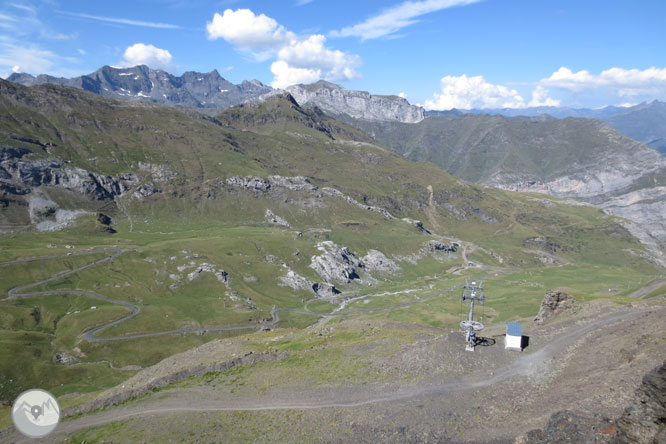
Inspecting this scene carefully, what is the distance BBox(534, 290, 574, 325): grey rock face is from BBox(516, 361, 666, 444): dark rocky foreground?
53385 mm

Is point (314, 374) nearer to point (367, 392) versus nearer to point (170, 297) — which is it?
point (367, 392)

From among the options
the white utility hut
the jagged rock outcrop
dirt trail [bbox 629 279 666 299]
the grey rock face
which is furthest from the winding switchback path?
the jagged rock outcrop

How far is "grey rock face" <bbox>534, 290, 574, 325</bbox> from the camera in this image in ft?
257

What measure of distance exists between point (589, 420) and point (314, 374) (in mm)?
36474

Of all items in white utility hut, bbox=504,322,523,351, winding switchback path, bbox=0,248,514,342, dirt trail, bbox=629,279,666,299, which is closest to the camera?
white utility hut, bbox=504,322,523,351

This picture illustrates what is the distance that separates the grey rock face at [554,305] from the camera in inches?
3080

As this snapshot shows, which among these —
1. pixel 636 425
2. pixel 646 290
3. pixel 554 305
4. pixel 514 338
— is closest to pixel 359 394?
pixel 514 338

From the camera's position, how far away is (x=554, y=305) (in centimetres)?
8131

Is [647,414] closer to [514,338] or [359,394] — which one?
[514,338]

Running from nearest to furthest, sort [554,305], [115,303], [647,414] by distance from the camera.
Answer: [647,414] → [554,305] → [115,303]

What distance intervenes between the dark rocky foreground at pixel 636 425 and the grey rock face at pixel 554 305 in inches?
2102

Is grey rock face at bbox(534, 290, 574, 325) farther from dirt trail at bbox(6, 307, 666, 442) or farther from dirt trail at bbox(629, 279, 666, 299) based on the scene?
dirt trail at bbox(629, 279, 666, 299)

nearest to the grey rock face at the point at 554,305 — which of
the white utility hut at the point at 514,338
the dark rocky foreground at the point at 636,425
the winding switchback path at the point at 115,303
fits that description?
the white utility hut at the point at 514,338

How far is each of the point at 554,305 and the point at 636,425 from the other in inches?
2449
